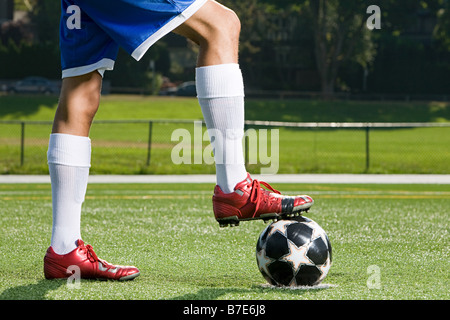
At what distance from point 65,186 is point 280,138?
2819 centimetres

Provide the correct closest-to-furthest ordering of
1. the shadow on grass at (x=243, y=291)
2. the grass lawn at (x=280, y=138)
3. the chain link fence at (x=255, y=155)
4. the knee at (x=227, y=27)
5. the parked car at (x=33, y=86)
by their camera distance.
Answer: the shadow on grass at (x=243, y=291)
the knee at (x=227, y=27)
the chain link fence at (x=255, y=155)
the grass lawn at (x=280, y=138)
the parked car at (x=33, y=86)

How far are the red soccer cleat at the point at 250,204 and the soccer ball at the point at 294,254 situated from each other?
180mm

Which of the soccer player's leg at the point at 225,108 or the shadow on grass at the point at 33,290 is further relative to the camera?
the soccer player's leg at the point at 225,108

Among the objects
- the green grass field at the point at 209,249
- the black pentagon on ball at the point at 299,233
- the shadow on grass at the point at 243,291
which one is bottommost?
the green grass field at the point at 209,249

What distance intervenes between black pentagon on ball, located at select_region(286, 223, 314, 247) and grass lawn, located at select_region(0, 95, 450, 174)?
41.7 feet

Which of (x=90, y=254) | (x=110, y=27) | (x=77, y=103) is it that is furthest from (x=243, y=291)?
(x=110, y=27)

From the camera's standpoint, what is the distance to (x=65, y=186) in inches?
156

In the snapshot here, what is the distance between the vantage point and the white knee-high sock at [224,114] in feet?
12.1

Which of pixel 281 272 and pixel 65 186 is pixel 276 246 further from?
pixel 65 186

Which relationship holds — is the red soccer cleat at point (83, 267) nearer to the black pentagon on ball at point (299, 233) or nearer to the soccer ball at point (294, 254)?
the soccer ball at point (294, 254)

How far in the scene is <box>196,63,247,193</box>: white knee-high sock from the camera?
3.69 meters

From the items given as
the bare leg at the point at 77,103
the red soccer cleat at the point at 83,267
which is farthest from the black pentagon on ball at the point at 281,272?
the bare leg at the point at 77,103

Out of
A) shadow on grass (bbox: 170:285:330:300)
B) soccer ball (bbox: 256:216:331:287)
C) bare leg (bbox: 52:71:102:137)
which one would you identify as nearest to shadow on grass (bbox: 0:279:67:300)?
shadow on grass (bbox: 170:285:330:300)
